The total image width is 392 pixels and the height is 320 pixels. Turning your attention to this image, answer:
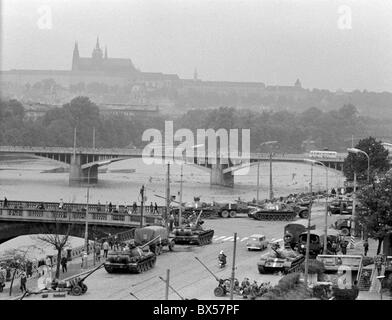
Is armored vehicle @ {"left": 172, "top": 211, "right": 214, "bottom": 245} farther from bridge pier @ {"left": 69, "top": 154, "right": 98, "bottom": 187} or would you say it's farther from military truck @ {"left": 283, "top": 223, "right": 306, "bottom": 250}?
bridge pier @ {"left": 69, "top": 154, "right": 98, "bottom": 187}

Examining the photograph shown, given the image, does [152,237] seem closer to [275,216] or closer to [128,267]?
[128,267]

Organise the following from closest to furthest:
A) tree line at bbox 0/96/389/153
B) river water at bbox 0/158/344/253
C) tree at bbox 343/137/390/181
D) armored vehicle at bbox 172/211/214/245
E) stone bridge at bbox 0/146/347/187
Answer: armored vehicle at bbox 172/211/214/245 < tree at bbox 343/137/390/181 < river water at bbox 0/158/344/253 < stone bridge at bbox 0/146/347/187 < tree line at bbox 0/96/389/153

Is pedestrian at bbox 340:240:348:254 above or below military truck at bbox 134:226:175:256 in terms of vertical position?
below

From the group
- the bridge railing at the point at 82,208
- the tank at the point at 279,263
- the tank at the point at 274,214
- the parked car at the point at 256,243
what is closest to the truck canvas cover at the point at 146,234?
the parked car at the point at 256,243

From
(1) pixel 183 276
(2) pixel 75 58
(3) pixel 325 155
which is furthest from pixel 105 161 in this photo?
(2) pixel 75 58

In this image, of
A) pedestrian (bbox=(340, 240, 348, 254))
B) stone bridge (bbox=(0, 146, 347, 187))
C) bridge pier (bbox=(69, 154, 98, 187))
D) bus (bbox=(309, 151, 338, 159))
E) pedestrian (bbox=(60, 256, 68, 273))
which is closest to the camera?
pedestrian (bbox=(60, 256, 68, 273))

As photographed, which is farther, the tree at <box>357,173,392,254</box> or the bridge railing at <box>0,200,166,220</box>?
the bridge railing at <box>0,200,166,220</box>

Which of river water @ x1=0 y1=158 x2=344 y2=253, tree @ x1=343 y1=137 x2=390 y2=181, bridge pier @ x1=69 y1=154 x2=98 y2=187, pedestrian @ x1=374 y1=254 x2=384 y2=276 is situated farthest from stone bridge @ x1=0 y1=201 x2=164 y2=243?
bridge pier @ x1=69 y1=154 x2=98 y2=187
